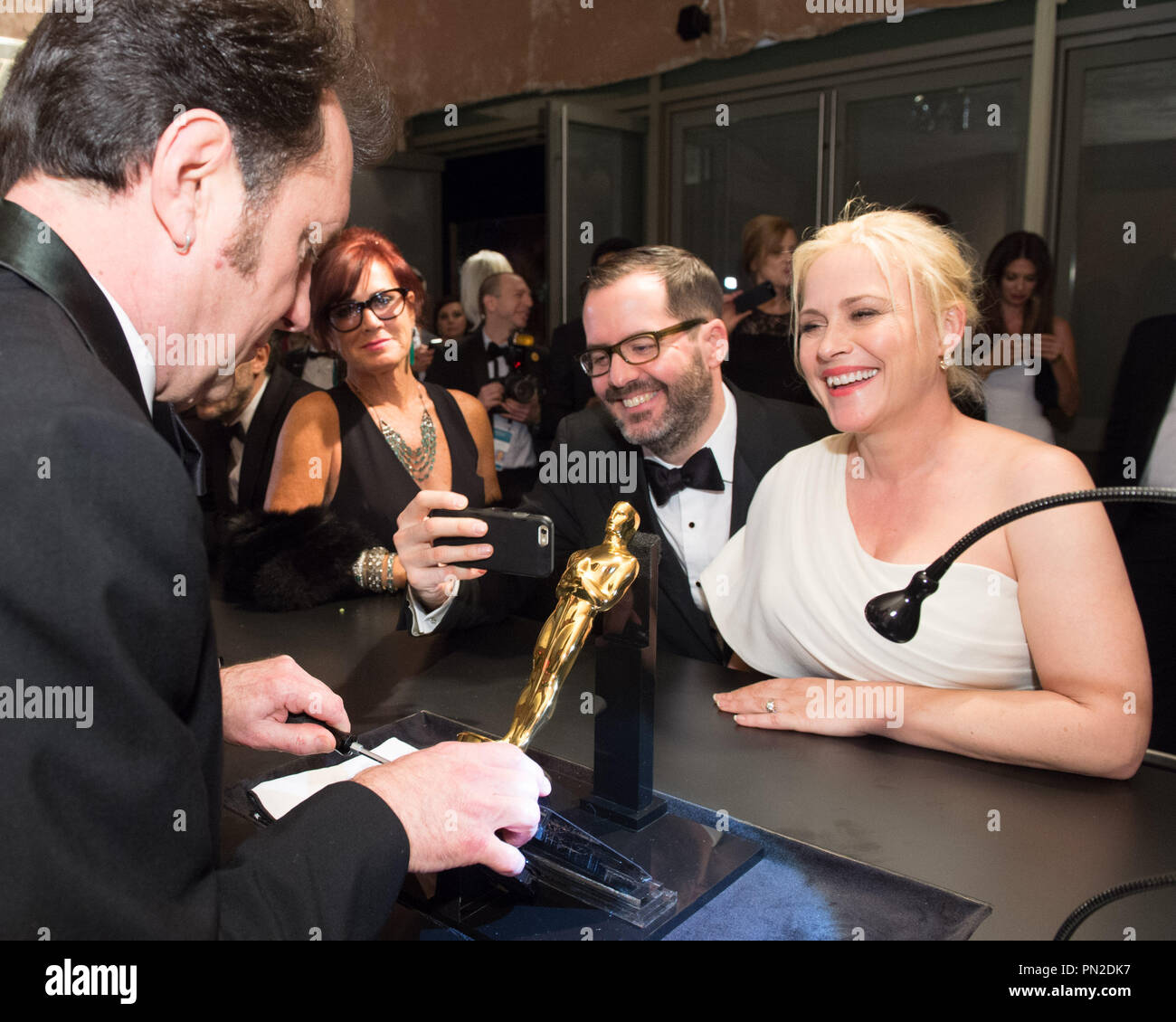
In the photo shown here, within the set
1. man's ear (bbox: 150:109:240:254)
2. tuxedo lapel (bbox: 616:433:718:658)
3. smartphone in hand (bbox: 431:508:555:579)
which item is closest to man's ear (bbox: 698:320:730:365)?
tuxedo lapel (bbox: 616:433:718:658)

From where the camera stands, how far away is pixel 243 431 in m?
3.34

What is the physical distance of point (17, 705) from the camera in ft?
2.06

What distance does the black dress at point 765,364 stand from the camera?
3.30 meters

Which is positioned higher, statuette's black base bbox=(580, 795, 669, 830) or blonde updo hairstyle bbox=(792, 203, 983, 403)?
blonde updo hairstyle bbox=(792, 203, 983, 403)

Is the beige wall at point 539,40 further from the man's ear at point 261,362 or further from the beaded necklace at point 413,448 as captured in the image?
the beaded necklace at point 413,448

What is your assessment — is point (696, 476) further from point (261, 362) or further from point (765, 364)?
A: point (261, 362)

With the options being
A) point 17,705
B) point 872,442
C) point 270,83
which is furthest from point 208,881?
point 872,442

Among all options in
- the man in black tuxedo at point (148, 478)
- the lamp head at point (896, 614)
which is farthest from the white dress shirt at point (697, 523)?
the man in black tuxedo at point (148, 478)

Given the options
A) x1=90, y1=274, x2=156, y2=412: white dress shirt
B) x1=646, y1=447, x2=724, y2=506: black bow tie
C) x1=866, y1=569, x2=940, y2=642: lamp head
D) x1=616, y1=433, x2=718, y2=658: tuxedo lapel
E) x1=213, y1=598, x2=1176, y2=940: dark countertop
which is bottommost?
x1=213, y1=598, x2=1176, y2=940: dark countertop

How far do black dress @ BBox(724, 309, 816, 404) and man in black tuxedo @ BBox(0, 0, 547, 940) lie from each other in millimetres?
2306

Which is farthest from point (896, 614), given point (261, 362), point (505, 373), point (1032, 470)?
point (505, 373)

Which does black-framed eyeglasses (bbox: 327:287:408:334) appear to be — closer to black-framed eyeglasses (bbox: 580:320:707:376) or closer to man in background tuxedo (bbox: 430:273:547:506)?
black-framed eyeglasses (bbox: 580:320:707:376)

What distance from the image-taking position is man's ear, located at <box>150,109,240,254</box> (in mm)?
873

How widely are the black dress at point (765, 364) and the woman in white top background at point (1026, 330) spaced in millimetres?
741
